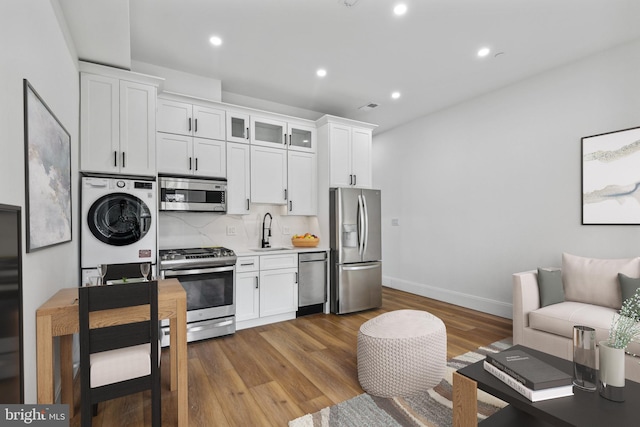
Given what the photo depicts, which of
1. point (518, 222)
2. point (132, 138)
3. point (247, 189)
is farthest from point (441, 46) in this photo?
point (132, 138)

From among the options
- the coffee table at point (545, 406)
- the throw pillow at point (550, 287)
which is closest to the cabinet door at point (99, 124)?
the coffee table at point (545, 406)

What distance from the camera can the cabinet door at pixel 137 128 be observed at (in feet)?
9.68

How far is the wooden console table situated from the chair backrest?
0.07 metres

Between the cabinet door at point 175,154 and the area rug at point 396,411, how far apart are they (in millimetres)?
2779

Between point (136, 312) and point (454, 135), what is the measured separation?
4.57m

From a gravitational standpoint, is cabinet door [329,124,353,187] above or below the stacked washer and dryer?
above

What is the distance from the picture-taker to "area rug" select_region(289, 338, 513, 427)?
6.23 ft

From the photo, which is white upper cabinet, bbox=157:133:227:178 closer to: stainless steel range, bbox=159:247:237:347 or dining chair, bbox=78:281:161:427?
stainless steel range, bbox=159:247:237:347

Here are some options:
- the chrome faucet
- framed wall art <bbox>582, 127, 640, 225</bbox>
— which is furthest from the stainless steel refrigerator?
framed wall art <bbox>582, 127, 640, 225</bbox>

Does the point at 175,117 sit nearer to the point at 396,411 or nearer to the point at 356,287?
the point at 356,287

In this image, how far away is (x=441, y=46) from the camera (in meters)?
3.06

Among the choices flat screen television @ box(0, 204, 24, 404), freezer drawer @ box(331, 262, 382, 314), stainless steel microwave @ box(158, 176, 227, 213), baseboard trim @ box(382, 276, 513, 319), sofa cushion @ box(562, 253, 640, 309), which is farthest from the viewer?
freezer drawer @ box(331, 262, 382, 314)

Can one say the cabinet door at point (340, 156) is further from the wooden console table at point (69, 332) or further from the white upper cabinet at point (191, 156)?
the wooden console table at point (69, 332)

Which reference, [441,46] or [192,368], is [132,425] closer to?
[192,368]
